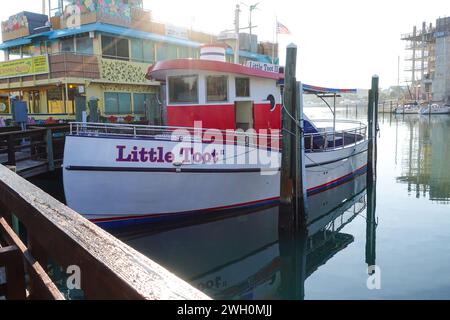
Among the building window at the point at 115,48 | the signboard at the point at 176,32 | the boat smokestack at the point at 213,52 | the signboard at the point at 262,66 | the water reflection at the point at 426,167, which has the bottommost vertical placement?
the water reflection at the point at 426,167

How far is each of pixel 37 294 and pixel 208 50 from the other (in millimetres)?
9988

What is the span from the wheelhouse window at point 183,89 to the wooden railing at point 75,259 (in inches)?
331

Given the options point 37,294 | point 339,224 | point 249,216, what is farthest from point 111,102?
point 37,294

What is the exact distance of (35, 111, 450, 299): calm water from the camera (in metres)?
7.33

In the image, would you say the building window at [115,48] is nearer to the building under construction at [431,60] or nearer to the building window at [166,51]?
the building window at [166,51]

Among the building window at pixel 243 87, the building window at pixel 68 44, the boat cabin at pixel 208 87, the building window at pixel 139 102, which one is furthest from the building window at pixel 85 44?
the building window at pixel 243 87

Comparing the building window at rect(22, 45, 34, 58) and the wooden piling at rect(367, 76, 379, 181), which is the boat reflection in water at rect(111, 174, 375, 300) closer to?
the wooden piling at rect(367, 76, 379, 181)

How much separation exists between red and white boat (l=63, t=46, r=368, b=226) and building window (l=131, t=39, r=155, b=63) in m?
11.9

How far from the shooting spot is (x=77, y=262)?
67.2 inches

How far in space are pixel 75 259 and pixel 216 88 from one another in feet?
31.9

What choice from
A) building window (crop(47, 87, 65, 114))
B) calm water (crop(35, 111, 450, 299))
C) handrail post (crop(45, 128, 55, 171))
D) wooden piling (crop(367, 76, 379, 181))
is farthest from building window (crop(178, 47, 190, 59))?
calm water (crop(35, 111, 450, 299))

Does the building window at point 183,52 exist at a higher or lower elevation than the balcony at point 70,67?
higher

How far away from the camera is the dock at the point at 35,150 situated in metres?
10.0
